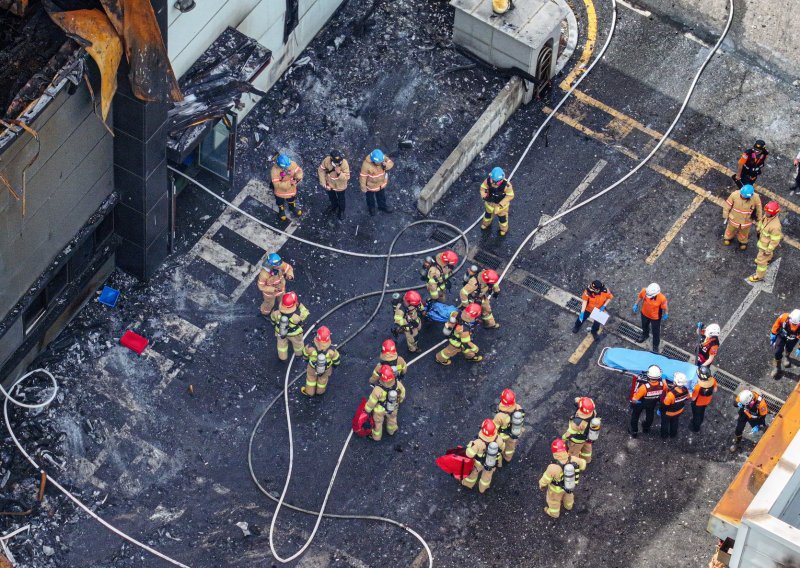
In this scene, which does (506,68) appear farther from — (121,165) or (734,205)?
(121,165)

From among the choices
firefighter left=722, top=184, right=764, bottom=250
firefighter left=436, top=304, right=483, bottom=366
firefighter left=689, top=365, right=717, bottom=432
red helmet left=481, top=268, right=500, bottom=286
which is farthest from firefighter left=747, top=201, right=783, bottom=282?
firefighter left=436, top=304, right=483, bottom=366

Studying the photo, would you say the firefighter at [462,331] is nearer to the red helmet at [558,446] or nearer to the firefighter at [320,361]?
the firefighter at [320,361]

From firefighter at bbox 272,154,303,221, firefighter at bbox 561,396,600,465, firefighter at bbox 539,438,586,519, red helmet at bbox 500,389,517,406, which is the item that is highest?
firefighter at bbox 272,154,303,221

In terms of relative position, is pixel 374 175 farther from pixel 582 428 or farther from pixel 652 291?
pixel 582 428

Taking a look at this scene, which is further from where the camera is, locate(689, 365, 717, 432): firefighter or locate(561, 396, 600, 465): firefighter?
locate(689, 365, 717, 432): firefighter

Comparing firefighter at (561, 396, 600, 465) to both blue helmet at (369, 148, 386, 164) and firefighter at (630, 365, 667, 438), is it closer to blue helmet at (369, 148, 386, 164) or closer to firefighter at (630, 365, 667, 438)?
firefighter at (630, 365, 667, 438)

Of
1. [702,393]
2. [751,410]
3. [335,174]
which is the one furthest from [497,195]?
[751,410]

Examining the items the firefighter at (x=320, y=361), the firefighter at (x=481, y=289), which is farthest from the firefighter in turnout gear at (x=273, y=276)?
the firefighter at (x=481, y=289)
